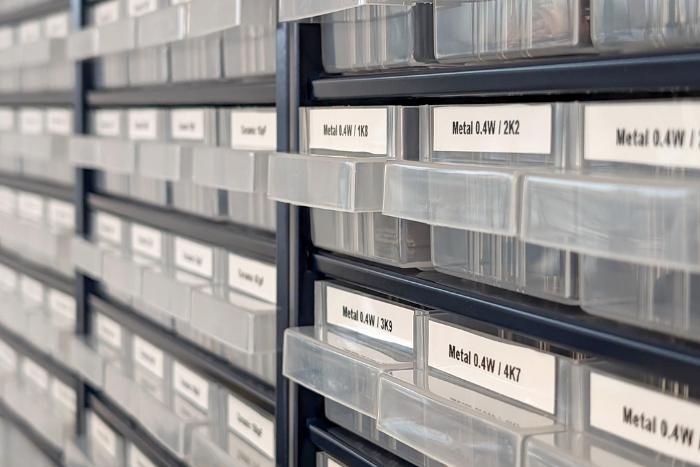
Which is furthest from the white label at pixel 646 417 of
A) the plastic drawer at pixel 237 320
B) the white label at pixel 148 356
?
the white label at pixel 148 356

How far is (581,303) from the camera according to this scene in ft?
2.00

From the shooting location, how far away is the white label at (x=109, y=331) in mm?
1460

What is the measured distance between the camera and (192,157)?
1114 millimetres

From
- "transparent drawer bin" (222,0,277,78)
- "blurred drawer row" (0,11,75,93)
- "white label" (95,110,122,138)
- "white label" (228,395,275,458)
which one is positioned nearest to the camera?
"transparent drawer bin" (222,0,277,78)

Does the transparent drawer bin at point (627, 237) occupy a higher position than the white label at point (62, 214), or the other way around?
the transparent drawer bin at point (627, 237)

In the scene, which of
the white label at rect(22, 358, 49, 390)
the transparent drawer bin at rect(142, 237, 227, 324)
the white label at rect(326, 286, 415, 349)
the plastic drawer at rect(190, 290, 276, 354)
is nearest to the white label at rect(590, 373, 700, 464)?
the white label at rect(326, 286, 415, 349)

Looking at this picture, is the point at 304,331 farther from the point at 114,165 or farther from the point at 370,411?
the point at 114,165

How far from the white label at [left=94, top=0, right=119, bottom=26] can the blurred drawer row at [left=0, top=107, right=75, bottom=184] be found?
7.7 inches

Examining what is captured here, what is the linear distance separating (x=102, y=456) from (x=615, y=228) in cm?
116

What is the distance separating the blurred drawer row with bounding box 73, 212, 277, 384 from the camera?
1001mm

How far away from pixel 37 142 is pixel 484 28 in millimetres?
1191

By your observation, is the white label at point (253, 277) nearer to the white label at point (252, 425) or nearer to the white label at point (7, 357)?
the white label at point (252, 425)

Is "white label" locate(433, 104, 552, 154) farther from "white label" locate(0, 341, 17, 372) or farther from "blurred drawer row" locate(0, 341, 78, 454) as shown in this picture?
"white label" locate(0, 341, 17, 372)

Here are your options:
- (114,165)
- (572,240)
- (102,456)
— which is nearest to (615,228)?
(572,240)
